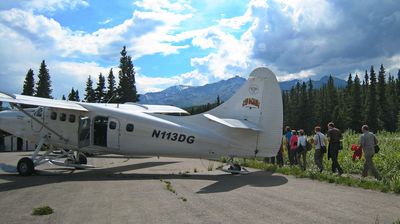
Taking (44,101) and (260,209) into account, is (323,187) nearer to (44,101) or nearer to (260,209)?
(260,209)

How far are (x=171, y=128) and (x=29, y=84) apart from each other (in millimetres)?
71602

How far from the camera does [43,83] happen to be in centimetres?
7869

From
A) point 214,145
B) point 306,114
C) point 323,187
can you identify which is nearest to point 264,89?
point 214,145

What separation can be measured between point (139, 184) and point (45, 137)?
639cm

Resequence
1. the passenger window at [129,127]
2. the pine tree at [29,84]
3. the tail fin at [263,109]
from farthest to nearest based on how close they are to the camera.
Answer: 1. the pine tree at [29,84]
2. the passenger window at [129,127]
3. the tail fin at [263,109]

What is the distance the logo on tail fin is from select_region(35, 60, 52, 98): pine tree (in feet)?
231

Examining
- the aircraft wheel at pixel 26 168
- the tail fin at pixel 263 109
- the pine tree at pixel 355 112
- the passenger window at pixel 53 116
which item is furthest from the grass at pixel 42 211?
the pine tree at pixel 355 112

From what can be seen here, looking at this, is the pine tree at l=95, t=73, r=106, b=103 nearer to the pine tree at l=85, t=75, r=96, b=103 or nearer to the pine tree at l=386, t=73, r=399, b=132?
the pine tree at l=85, t=75, r=96, b=103

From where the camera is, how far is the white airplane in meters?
14.2

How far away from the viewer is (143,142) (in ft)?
49.3

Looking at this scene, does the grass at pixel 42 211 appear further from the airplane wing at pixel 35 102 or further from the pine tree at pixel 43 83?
the pine tree at pixel 43 83

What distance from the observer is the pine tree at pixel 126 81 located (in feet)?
229

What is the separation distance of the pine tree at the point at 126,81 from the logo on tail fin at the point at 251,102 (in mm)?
56510

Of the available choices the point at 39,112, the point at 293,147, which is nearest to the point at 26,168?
the point at 39,112
